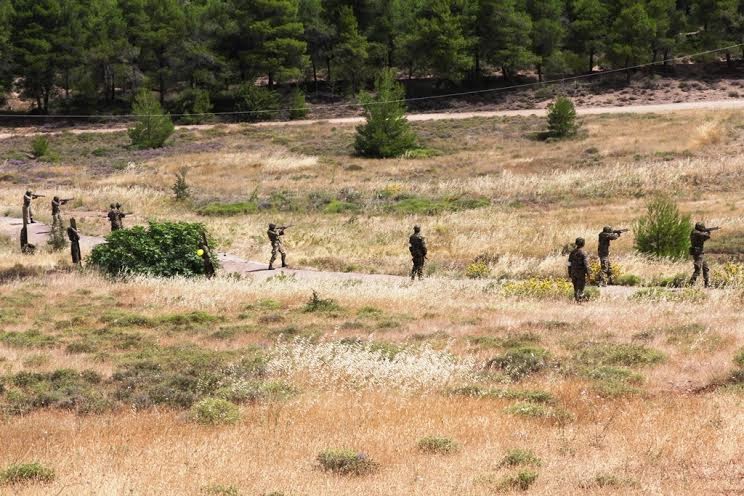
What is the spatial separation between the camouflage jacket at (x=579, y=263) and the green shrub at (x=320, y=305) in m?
5.46

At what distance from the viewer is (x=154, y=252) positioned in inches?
989

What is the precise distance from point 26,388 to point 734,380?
409 inches

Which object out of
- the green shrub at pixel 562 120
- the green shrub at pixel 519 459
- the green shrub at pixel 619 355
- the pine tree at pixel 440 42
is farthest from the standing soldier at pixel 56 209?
the pine tree at pixel 440 42

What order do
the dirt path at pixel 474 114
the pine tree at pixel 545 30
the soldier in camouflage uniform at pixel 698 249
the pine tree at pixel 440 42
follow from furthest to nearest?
the pine tree at pixel 545 30
the pine tree at pixel 440 42
the dirt path at pixel 474 114
the soldier in camouflage uniform at pixel 698 249

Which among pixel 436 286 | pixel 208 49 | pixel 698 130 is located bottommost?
pixel 436 286

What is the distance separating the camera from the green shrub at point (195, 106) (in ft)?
261

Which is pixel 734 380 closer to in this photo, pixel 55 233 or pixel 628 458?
pixel 628 458

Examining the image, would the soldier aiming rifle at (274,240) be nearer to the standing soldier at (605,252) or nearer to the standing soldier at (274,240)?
the standing soldier at (274,240)

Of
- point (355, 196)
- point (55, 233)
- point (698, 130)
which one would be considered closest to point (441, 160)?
point (355, 196)

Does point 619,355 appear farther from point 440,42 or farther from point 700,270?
point 440,42

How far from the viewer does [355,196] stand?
1735 inches

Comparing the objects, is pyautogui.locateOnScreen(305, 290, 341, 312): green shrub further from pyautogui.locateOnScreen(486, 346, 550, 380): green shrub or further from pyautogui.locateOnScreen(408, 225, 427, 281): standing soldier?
pyautogui.locateOnScreen(486, 346, 550, 380): green shrub

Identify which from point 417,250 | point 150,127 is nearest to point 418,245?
point 417,250

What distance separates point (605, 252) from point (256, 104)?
62.9 m
